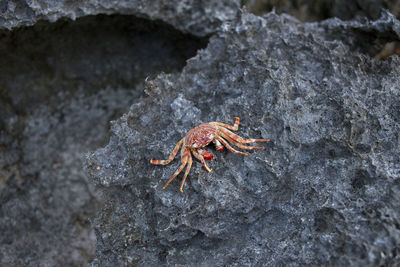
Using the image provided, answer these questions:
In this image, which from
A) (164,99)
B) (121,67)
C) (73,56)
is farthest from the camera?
(121,67)

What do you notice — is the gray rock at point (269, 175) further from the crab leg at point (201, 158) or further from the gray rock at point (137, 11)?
the gray rock at point (137, 11)

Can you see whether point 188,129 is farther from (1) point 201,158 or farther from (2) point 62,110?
(2) point 62,110

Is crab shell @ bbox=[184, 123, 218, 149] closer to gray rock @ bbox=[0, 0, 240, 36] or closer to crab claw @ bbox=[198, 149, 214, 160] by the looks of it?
crab claw @ bbox=[198, 149, 214, 160]

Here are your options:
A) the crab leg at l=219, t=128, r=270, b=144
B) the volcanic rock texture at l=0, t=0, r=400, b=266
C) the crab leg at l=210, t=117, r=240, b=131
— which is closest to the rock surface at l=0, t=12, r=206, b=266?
the volcanic rock texture at l=0, t=0, r=400, b=266

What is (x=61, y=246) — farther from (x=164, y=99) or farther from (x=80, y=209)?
(x=164, y=99)

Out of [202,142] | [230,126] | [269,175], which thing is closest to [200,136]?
[202,142]

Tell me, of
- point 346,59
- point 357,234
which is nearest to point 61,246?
point 357,234

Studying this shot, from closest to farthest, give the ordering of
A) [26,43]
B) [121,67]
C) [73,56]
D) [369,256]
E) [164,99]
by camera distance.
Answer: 1. [369,256]
2. [164,99]
3. [26,43]
4. [73,56]
5. [121,67]
